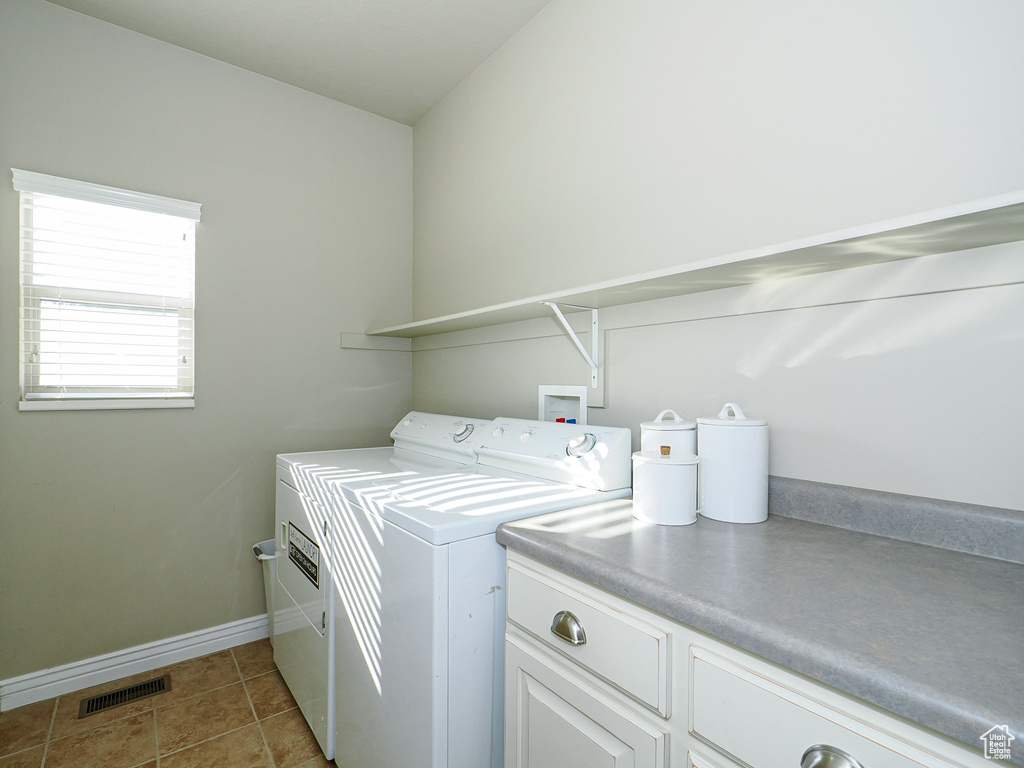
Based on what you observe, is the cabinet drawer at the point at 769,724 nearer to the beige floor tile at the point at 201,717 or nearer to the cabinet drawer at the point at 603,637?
the cabinet drawer at the point at 603,637

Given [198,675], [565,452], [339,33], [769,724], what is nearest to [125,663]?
[198,675]

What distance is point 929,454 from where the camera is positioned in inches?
39.8

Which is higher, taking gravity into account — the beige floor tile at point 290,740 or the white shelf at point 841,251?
the white shelf at point 841,251

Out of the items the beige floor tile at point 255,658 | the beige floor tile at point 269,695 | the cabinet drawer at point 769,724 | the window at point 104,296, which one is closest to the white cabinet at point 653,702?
the cabinet drawer at point 769,724

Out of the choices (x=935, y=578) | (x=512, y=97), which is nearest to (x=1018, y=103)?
(x=935, y=578)

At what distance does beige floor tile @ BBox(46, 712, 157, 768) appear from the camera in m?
1.58

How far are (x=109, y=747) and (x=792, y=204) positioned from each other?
2653mm

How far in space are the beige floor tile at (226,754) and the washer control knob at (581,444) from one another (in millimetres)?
1396

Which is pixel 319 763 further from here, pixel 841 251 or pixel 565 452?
pixel 841 251

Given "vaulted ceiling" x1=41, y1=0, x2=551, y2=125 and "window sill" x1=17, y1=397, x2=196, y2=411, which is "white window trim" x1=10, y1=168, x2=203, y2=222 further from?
"window sill" x1=17, y1=397, x2=196, y2=411

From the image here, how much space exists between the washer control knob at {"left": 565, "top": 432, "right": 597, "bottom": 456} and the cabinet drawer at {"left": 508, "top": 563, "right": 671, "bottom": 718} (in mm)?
492

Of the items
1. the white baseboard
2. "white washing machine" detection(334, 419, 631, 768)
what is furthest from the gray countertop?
the white baseboard

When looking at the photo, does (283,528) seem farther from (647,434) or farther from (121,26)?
(121,26)

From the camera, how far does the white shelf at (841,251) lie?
782mm
